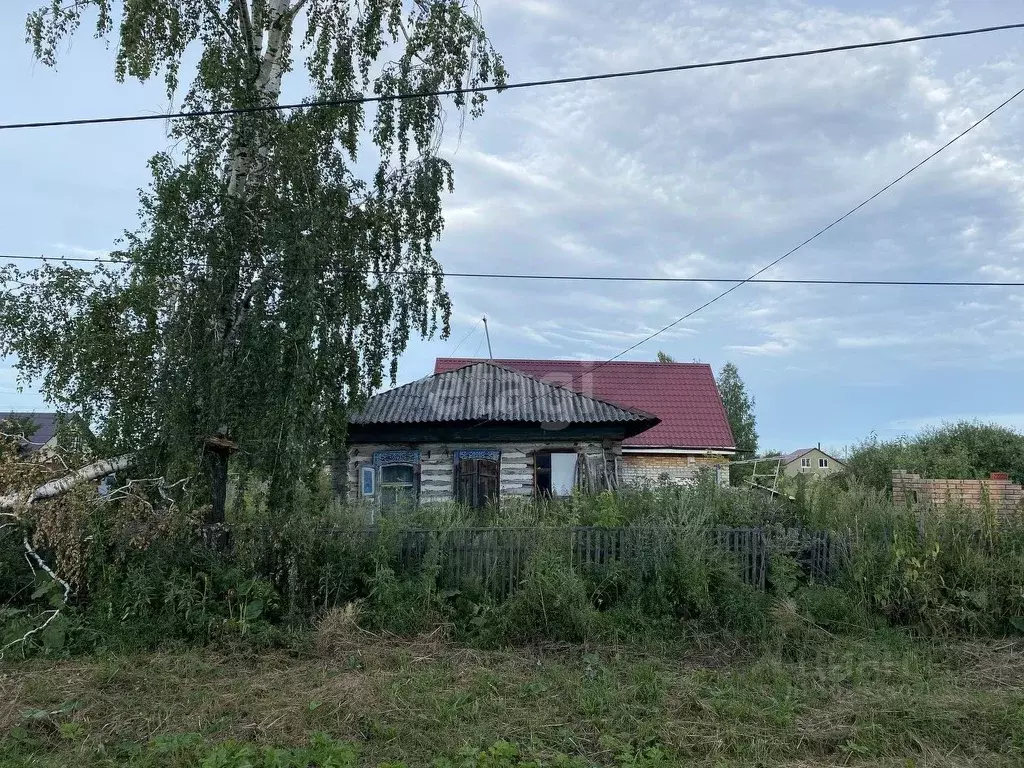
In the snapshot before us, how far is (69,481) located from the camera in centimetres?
905

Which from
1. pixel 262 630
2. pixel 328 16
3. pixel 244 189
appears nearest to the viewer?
pixel 262 630

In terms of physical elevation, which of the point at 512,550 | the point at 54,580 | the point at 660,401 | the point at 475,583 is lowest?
the point at 475,583

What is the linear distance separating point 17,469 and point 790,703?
9226 millimetres

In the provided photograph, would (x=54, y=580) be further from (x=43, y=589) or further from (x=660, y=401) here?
(x=660, y=401)

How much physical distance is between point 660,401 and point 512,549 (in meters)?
14.7

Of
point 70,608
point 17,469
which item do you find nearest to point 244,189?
point 17,469

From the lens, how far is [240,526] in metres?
8.73

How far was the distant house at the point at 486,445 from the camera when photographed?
1577cm

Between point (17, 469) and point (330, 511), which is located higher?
point (17, 469)

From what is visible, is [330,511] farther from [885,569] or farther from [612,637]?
[885,569]

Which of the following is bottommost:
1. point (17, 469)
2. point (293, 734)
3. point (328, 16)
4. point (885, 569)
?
point (293, 734)

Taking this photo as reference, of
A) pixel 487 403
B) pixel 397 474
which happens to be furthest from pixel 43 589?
pixel 487 403

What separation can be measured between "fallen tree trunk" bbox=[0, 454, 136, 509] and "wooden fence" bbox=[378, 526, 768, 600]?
4.01 m

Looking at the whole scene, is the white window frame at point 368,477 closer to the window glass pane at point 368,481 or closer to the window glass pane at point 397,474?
the window glass pane at point 368,481
